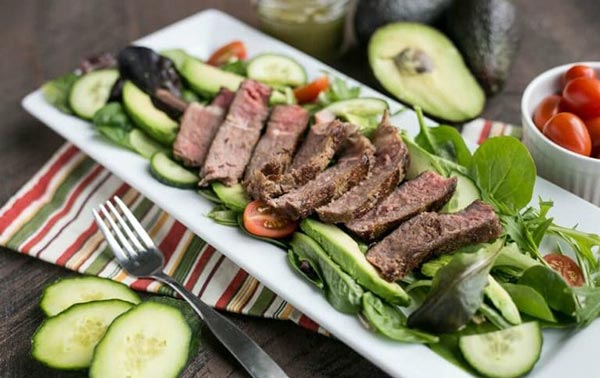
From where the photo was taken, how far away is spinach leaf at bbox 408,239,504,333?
138 inches

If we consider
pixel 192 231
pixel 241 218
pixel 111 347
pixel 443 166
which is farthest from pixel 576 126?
pixel 111 347

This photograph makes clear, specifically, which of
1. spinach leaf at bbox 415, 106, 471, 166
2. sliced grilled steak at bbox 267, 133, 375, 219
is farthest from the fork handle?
spinach leaf at bbox 415, 106, 471, 166

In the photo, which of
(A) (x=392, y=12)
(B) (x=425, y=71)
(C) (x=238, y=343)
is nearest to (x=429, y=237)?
(C) (x=238, y=343)

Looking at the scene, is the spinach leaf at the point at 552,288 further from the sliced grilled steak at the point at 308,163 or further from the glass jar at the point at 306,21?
the glass jar at the point at 306,21

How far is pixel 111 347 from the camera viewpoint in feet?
11.9

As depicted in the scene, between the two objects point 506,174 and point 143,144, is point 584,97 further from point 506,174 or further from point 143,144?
point 143,144

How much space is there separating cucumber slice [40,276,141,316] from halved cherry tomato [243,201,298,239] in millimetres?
766

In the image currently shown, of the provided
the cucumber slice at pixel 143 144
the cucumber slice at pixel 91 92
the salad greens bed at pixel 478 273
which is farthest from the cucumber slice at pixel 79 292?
the cucumber slice at pixel 91 92

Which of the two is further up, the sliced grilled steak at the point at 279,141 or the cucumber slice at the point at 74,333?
the sliced grilled steak at the point at 279,141

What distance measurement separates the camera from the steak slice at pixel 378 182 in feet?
13.6

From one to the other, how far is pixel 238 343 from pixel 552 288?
160 centimetres

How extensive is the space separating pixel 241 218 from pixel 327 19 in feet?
8.44

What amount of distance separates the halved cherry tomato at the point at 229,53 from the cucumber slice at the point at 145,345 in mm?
2771

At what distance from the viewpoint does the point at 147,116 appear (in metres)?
5.24
